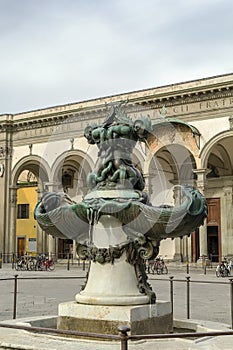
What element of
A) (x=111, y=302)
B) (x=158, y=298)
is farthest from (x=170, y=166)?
(x=111, y=302)

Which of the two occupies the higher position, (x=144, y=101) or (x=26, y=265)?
(x=144, y=101)

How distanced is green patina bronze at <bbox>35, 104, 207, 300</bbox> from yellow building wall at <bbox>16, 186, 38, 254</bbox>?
1189 inches

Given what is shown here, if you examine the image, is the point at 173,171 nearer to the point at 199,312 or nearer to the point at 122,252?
the point at 199,312

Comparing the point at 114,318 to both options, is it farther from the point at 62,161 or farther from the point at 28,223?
the point at 28,223

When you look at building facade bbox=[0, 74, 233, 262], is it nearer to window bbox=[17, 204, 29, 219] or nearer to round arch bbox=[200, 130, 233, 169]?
round arch bbox=[200, 130, 233, 169]

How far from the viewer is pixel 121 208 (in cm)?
509

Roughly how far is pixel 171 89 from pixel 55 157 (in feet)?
25.9

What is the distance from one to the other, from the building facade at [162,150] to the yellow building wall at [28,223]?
810 millimetres

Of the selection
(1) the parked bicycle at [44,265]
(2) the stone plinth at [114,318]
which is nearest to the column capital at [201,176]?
(1) the parked bicycle at [44,265]

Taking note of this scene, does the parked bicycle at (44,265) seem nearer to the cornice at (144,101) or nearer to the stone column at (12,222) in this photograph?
the stone column at (12,222)

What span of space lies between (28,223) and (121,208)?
32.4 meters

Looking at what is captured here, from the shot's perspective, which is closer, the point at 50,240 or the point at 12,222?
the point at 50,240

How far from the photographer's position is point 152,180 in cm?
2556

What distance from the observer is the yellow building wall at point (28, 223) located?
118 feet
